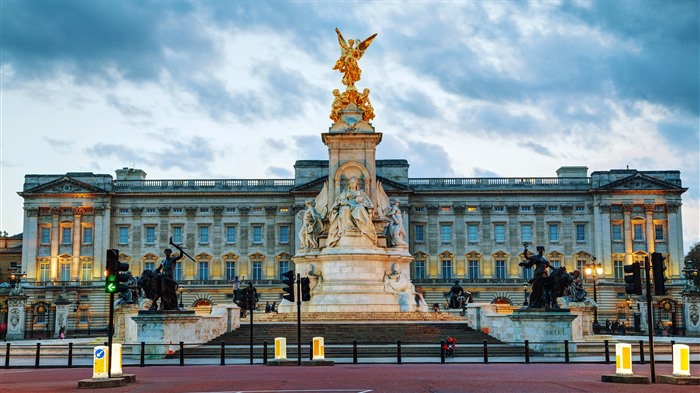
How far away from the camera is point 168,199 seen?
102m

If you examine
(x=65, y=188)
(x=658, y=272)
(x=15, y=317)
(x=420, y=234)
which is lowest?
(x=15, y=317)

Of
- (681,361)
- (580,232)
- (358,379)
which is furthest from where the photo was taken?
(580,232)

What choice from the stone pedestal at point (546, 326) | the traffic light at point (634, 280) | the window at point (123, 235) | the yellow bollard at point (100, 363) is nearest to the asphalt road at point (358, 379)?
the yellow bollard at point (100, 363)

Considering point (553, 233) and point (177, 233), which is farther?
point (177, 233)

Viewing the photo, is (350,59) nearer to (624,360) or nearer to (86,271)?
(624,360)

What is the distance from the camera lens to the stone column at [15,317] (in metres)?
69.6

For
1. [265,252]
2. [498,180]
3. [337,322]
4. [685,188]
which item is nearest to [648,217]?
[685,188]

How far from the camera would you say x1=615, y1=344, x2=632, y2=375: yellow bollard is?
72.8 feet

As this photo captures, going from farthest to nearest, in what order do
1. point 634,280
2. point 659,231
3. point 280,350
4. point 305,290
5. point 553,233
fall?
point 553,233 < point 659,231 < point 305,290 < point 280,350 < point 634,280

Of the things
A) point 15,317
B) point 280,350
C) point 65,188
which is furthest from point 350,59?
point 65,188

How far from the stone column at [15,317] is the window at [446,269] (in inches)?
1764

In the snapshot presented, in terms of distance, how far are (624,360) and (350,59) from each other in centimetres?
3172

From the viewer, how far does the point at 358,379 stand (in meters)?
22.5

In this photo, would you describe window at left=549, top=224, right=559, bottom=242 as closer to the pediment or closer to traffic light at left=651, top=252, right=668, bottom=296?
the pediment
